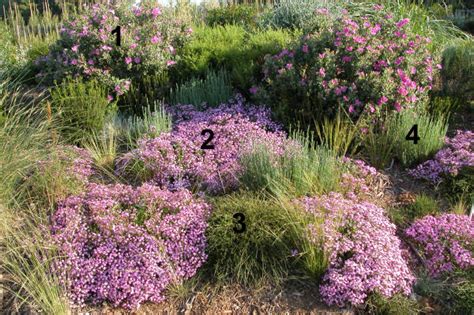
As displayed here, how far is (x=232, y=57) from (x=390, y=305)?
4441 millimetres

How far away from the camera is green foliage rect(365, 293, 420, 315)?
12.9 feet

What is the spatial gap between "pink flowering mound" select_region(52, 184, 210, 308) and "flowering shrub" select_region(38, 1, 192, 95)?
2717 millimetres

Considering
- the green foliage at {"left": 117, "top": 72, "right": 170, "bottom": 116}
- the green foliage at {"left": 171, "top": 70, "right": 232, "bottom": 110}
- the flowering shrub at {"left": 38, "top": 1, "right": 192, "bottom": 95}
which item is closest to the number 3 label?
the green foliage at {"left": 171, "top": 70, "right": 232, "bottom": 110}

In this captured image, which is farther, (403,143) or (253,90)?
(253,90)

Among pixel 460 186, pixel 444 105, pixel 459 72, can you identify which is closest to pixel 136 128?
pixel 460 186

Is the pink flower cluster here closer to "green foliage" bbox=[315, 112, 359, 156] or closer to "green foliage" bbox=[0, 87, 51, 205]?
"green foliage" bbox=[315, 112, 359, 156]

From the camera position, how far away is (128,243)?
14.0ft

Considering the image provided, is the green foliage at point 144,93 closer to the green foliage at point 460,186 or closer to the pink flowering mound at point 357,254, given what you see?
the pink flowering mound at point 357,254

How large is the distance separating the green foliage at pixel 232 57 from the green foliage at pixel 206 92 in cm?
25

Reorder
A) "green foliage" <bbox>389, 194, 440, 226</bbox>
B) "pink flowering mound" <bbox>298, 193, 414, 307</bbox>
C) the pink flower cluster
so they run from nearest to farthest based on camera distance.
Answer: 1. "pink flowering mound" <bbox>298, 193, 414, 307</bbox>
2. "green foliage" <bbox>389, 194, 440, 226</bbox>
3. the pink flower cluster

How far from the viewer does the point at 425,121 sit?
600 cm

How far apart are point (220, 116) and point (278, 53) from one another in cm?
144

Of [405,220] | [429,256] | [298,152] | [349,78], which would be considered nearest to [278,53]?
[349,78]

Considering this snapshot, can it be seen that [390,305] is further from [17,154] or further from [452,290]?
[17,154]
